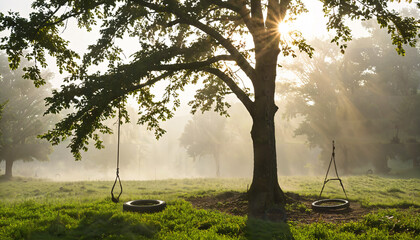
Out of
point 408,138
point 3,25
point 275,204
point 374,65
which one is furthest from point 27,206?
point 374,65

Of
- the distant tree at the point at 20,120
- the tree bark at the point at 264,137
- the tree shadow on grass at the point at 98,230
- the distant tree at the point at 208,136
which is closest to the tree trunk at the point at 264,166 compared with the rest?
the tree bark at the point at 264,137

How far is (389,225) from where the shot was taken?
25.4 feet

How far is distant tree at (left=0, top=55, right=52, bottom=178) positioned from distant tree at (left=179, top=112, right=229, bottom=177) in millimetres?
24678

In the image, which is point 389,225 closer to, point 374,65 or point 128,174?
point 374,65

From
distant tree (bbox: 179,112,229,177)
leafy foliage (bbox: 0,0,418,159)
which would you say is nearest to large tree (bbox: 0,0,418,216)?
leafy foliage (bbox: 0,0,418,159)

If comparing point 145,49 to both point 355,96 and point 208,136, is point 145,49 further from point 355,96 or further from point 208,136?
point 208,136

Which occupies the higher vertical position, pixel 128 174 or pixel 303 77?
pixel 303 77

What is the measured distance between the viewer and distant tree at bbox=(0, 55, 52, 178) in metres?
36.9

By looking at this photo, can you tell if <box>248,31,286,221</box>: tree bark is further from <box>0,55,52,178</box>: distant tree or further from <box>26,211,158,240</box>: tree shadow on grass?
<box>0,55,52,178</box>: distant tree

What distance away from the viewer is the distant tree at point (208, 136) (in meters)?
57.4

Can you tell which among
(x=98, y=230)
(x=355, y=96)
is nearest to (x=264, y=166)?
(x=98, y=230)

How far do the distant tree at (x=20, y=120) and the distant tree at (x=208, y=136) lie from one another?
972 inches

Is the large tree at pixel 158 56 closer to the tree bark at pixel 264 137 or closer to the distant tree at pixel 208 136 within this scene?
the tree bark at pixel 264 137

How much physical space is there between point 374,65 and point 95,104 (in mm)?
44525
